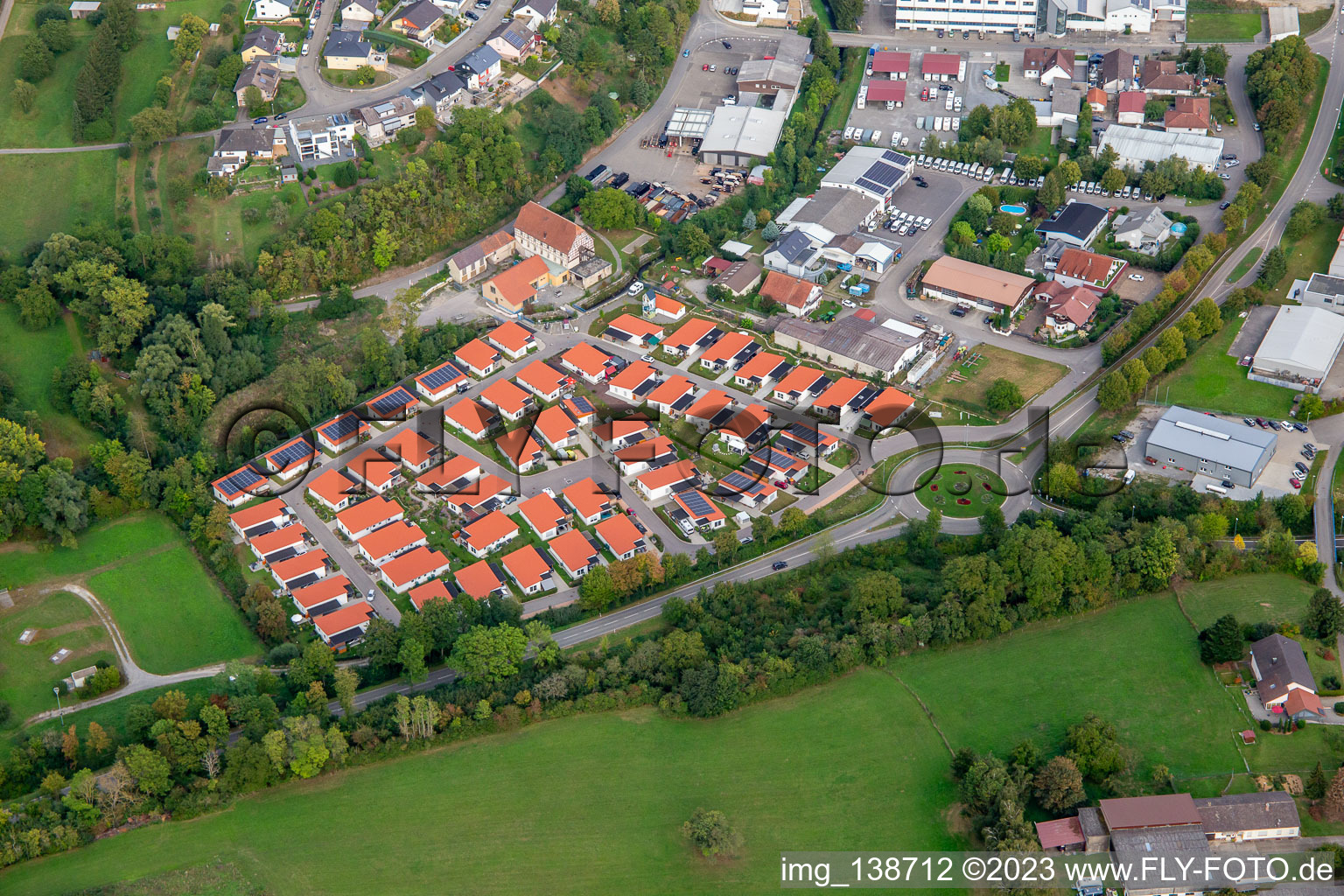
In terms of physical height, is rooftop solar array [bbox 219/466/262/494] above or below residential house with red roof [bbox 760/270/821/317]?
below

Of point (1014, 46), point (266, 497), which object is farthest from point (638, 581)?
point (1014, 46)

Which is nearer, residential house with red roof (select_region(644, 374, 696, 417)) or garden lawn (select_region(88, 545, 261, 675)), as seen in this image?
garden lawn (select_region(88, 545, 261, 675))

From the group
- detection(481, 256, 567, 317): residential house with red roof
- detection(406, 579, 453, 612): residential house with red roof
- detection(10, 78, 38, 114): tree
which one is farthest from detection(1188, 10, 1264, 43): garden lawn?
detection(10, 78, 38, 114): tree

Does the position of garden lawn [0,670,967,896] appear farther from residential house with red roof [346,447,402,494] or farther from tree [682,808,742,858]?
residential house with red roof [346,447,402,494]

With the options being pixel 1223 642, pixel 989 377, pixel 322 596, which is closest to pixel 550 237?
pixel 989 377

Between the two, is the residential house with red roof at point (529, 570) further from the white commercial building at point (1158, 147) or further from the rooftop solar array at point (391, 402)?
the white commercial building at point (1158, 147)

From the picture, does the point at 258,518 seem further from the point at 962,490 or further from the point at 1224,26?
the point at 1224,26

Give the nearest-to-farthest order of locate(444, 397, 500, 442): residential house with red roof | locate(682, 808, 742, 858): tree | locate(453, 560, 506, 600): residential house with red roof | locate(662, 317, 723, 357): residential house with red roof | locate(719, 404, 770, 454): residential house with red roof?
locate(682, 808, 742, 858): tree
locate(453, 560, 506, 600): residential house with red roof
locate(719, 404, 770, 454): residential house with red roof
locate(444, 397, 500, 442): residential house with red roof
locate(662, 317, 723, 357): residential house with red roof

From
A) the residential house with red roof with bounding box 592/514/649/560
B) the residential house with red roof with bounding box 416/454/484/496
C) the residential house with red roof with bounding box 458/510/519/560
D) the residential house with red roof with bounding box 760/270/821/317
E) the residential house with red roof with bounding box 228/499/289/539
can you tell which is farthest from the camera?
the residential house with red roof with bounding box 760/270/821/317
